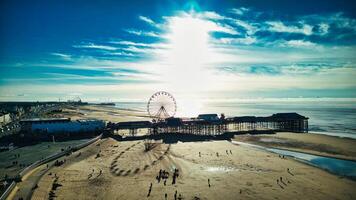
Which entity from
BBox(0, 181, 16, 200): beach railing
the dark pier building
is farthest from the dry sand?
the dark pier building

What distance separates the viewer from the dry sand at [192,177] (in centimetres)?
2944

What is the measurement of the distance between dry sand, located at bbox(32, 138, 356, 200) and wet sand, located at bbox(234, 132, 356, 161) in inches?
379

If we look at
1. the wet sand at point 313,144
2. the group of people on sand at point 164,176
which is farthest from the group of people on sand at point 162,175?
the wet sand at point 313,144

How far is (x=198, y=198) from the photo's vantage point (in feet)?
93.6

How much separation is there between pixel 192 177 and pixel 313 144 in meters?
33.2

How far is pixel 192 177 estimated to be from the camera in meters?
35.4

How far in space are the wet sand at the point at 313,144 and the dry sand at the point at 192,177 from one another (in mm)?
9617

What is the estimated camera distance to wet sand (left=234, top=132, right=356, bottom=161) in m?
49.6

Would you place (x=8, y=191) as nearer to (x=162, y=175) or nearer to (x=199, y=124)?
(x=162, y=175)

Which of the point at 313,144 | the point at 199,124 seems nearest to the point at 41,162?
the point at 199,124

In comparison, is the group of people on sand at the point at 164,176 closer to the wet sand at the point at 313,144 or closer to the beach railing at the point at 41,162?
the beach railing at the point at 41,162

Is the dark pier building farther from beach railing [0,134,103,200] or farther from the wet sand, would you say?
beach railing [0,134,103,200]

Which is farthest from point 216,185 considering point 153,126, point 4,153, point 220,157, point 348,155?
point 153,126

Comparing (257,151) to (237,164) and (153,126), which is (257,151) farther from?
(153,126)
